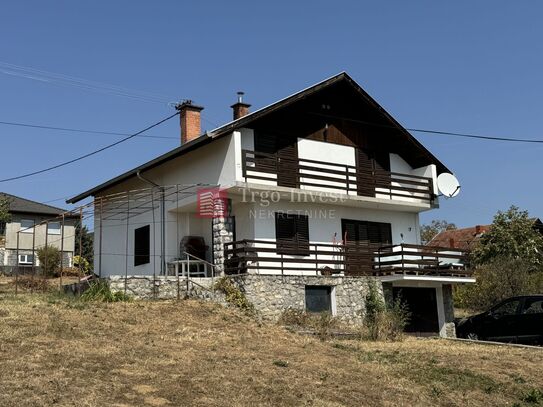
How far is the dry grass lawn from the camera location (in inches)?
396

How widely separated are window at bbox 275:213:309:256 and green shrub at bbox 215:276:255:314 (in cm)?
257

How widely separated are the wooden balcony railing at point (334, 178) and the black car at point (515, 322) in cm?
642

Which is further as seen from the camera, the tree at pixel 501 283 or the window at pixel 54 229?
the window at pixel 54 229

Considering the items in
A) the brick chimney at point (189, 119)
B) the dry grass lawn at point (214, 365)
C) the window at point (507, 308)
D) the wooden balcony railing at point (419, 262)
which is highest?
the brick chimney at point (189, 119)

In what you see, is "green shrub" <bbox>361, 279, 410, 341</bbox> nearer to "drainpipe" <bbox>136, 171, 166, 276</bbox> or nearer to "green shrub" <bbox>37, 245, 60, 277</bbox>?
"drainpipe" <bbox>136, 171, 166, 276</bbox>

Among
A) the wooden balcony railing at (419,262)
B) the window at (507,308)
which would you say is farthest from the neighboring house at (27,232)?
the window at (507,308)

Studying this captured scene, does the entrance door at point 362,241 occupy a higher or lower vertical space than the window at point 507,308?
higher

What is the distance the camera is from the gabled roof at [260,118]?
2084cm

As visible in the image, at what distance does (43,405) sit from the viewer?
885 cm

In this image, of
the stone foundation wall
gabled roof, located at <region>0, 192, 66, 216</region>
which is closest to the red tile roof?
gabled roof, located at <region>0, 192, 66, 216</region>

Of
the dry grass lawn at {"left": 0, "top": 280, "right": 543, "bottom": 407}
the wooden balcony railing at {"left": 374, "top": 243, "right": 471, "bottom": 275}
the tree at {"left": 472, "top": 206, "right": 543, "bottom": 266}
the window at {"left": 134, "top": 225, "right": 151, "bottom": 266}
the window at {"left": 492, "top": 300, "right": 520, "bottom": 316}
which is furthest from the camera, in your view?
the tree at {"left": 472, "top": 206, "right": 543, "bottom": 266}

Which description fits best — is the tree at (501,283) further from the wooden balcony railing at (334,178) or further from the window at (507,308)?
the window at (507,308)

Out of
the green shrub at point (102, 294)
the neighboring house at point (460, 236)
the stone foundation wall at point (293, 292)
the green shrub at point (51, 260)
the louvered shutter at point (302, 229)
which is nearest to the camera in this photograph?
the green shrub at point (102, 294)

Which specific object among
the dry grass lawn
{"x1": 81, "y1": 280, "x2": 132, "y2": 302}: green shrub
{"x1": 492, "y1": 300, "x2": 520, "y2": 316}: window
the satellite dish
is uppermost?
the satellite dish
